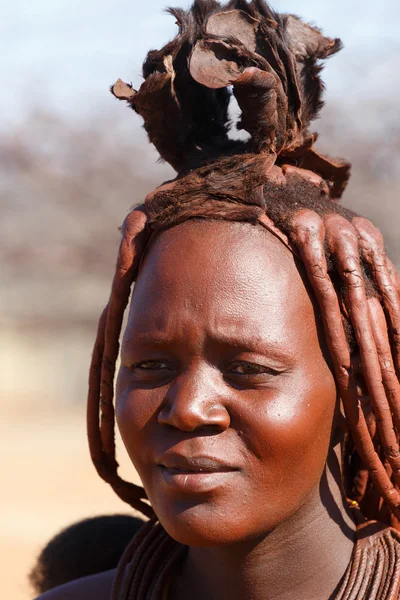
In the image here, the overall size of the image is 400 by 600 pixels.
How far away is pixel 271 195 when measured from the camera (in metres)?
2.69

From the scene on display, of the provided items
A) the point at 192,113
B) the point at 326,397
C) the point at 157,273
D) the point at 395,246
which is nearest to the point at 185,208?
the point at 157,273

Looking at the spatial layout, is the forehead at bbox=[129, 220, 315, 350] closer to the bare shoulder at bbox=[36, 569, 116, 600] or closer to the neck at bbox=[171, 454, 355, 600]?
the neck at bbox=[171, 454, 355, 600]

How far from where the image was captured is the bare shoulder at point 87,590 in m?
3.11

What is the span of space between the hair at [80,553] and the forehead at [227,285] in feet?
4.42

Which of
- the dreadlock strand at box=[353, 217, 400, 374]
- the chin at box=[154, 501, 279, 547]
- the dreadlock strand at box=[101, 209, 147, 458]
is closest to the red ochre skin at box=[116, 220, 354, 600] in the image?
the chin at box=[154, 501, 279, 547]

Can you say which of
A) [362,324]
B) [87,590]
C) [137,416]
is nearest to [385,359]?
[362,324]

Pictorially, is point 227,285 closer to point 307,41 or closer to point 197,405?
point 197,405

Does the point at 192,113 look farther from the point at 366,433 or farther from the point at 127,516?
the point at 127,516

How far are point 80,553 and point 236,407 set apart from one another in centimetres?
151

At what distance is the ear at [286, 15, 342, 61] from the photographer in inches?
115

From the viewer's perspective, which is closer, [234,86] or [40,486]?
[234,86]

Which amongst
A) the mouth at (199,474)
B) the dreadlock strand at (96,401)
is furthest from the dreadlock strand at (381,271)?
the dreadlock strand at (96,401)

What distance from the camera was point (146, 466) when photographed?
8.51 feet

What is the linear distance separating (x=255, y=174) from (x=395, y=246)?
278 inches
